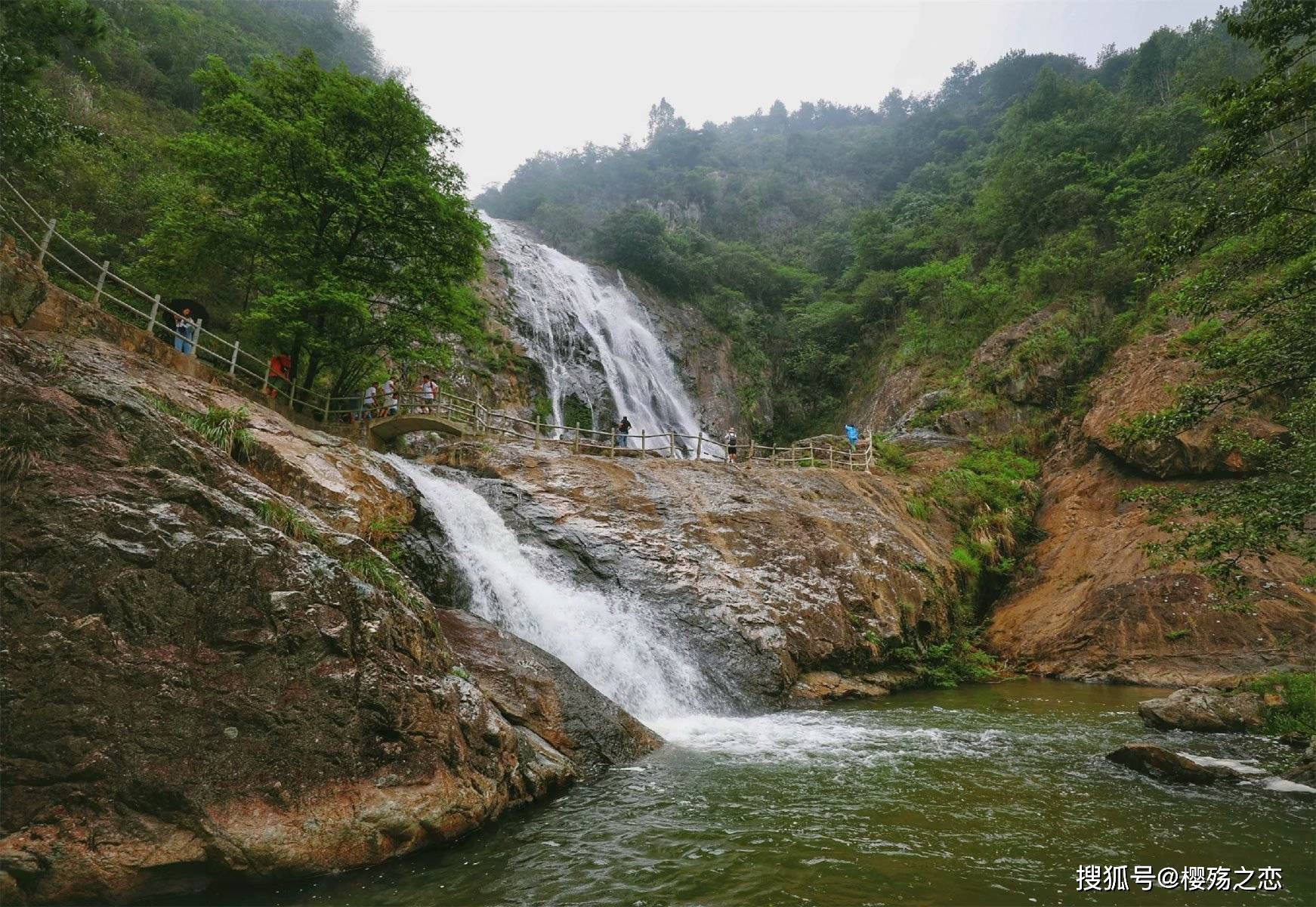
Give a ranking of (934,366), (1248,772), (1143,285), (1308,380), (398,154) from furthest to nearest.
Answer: (934,366) < (1143,285) < (398,154) < (1308,380) < (1248,772)

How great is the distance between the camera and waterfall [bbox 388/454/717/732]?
37.2 feet

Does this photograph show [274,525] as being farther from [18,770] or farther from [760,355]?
[760,355]

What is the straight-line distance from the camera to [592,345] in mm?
32312

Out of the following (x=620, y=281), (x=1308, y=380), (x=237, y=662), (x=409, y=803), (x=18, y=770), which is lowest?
(x=409, y=803)

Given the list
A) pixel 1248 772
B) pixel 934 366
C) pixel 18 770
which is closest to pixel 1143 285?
pixel 934 366

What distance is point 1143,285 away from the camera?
25484 mm

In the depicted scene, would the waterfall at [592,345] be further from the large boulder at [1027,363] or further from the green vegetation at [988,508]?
the large boulder at [1027,363]

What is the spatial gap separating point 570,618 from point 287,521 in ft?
22.3

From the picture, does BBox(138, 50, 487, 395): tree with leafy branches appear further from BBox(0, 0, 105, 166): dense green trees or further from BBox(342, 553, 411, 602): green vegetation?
BBox(342, 553, 411, 602): green vegetation

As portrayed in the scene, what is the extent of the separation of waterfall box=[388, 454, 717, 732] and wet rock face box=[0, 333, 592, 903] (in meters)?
5.26

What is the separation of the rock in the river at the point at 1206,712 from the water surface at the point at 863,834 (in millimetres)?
873

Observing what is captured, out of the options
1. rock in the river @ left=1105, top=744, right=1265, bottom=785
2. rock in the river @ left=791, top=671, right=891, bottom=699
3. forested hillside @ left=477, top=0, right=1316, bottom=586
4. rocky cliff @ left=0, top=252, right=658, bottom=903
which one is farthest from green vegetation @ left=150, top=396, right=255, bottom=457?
forested hillside @ left=477, top=0, right=1316, bottom=586

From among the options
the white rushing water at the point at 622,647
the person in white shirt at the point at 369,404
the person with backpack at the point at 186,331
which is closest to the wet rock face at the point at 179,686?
the white rushing water at the point at 622,647

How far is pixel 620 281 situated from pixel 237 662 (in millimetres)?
37933
